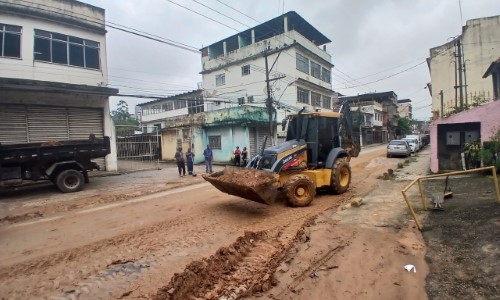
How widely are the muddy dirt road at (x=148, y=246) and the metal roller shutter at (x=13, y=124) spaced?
5.81 meters

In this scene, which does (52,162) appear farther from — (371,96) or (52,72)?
(371,96)

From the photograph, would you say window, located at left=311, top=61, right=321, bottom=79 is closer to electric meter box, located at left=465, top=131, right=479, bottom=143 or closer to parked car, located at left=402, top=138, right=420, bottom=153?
parked car, located at left=402, top=138, right=420, bottom=153

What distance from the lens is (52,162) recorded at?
12172mm

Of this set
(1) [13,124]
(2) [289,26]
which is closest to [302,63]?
(2) [289,26]

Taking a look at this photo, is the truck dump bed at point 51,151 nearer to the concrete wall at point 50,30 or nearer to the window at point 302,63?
the concrete wall at point 50,30

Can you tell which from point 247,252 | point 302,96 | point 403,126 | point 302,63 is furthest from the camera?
point 403,126

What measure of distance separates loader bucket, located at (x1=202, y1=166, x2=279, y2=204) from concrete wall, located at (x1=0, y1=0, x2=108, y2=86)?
12845mm

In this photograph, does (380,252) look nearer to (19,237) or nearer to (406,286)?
(406,286)

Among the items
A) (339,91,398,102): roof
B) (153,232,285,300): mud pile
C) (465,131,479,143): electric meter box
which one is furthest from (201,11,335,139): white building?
(153,232,285,300): mud pile

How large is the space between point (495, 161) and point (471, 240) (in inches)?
280

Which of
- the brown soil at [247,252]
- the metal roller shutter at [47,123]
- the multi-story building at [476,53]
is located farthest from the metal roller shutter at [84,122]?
the multi-story building at [476,53]

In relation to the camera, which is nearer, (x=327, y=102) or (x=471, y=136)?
(x=471, y=136)

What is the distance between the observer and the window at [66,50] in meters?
15.7

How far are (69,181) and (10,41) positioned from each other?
814 centimetres
